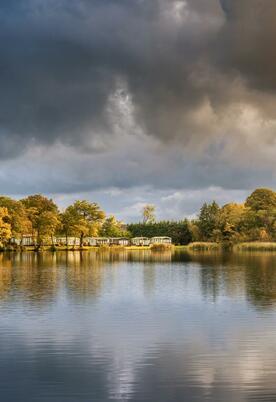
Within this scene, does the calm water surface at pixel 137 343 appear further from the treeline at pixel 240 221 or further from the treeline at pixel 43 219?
the treeline at pixel 240 221

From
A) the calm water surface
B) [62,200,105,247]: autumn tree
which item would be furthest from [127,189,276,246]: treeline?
the calm water surface

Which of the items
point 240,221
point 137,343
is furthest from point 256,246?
point 137,343

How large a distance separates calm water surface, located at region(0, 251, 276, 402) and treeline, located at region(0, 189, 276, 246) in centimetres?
5920

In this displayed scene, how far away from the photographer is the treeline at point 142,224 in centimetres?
9538

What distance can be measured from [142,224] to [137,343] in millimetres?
135925

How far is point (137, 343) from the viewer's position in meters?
18.6

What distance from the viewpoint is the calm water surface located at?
13.4m

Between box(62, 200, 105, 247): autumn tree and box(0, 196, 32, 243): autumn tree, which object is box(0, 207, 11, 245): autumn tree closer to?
box(0, 196, 32, 243): autumn tree

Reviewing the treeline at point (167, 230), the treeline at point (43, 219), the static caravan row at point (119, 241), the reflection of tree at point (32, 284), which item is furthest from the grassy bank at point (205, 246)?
the reflection of tree at point (32, 284)

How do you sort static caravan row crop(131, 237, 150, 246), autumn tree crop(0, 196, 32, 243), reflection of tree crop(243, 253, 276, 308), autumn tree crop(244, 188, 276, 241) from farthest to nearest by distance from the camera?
static caravan row crop(131, 237, 150, 246), autumn tree crop(244, 188, 276, 241), autumn tree crop(0, 196, 32, 243), reflection of tree crop(243, 253, 276, 308)

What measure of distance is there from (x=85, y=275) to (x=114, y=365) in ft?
94.9

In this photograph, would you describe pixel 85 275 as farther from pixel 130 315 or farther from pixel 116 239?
pixel 116 239

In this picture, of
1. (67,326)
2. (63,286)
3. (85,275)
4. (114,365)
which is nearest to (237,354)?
(114,365)

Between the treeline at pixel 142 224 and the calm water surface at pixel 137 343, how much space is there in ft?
194
